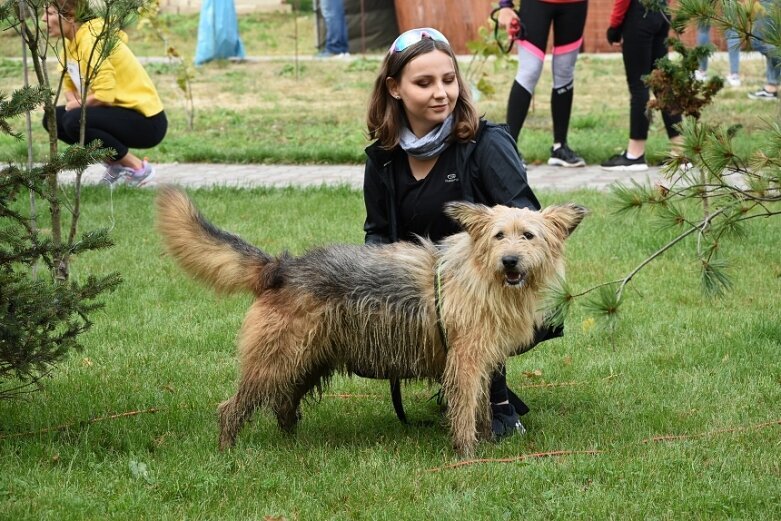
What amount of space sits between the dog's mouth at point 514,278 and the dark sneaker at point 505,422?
90cm

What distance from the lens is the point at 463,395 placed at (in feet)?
14.7

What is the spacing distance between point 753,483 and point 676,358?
1834mm

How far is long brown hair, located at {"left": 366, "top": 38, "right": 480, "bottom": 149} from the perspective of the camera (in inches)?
190

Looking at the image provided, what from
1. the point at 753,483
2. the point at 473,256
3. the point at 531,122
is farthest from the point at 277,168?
the point at 753,483

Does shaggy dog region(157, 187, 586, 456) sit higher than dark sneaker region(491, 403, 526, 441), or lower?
higher

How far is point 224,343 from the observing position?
20.7 feet

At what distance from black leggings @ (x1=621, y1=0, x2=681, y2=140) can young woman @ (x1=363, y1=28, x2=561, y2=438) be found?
5.83 meters

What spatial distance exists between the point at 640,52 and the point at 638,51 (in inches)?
0.9

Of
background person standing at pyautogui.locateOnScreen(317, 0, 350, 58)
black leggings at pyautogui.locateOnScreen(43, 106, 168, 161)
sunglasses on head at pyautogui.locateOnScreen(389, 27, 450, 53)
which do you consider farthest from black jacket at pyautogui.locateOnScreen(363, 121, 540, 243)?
background person standing at pyautogui.locateOnScreen(317, 0, 350, 58)

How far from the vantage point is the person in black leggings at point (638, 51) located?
33.8 ft

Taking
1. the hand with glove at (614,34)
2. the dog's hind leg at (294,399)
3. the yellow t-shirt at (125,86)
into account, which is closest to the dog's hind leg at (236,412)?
the dog's hind leg at (294,399)

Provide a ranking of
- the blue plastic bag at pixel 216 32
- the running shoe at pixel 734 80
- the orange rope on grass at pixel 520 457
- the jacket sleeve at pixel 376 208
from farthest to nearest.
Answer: the blue plastic bag at pixel 216 32, the running shoe at pixel 734 80, the jacket sleeve at pixel 376 208, the orange rope on grass at pixel 520 457

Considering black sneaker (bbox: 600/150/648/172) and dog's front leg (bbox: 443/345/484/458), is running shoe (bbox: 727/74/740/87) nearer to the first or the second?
black sneaker (bbox: 600/150/648/172)

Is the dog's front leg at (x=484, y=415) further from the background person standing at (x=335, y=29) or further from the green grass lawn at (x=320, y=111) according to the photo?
the background person standing at (x=335, y=29)
